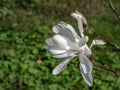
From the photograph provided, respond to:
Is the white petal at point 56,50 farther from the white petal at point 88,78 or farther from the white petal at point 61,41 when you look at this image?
the white petal at point 88,78

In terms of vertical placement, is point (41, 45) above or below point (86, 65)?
below

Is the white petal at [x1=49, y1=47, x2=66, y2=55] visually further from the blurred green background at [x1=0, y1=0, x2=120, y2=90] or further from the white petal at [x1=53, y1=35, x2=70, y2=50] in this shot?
the blurred green background at [x1=0, y1=0, x2=120, y2=90]

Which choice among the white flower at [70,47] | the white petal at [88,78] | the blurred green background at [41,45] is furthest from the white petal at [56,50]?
the blurred green background at [41,45]

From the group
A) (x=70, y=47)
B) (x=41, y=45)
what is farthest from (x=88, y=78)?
(x=41, y=45)

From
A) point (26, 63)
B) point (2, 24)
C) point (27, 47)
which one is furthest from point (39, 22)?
point (26, 63)

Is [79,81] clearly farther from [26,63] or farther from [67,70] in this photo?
[26,63]

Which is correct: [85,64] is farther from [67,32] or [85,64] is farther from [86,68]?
[67,32]

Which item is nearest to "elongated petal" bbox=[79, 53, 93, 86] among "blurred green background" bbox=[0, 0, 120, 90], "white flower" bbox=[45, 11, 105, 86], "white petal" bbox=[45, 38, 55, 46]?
"white flower" bbox=[45, 11, 105, 86]
